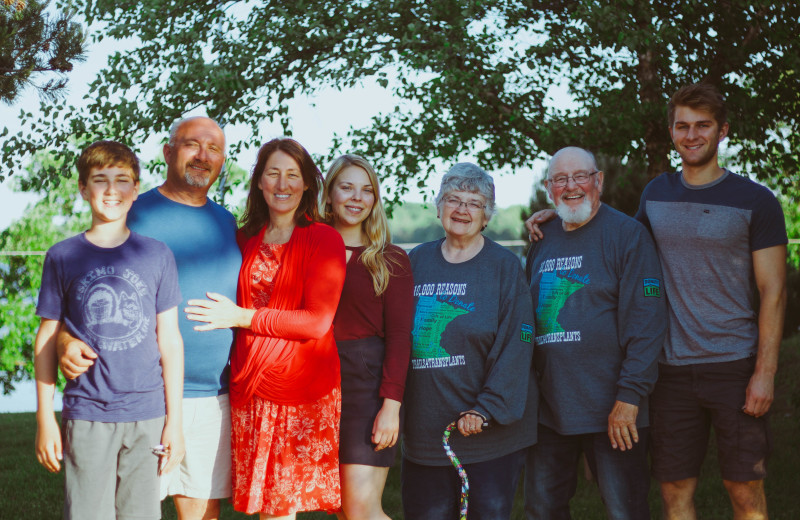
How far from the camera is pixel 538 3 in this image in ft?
19.6

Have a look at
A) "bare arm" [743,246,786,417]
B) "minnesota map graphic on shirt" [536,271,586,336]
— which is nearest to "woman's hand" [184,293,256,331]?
"minnesota map graphic on shirt" [536,271,586,336]

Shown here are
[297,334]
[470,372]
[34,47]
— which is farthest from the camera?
[34,47]

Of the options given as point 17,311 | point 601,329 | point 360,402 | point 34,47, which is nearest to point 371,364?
point 360,402

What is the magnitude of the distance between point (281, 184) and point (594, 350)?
1368 millimetres

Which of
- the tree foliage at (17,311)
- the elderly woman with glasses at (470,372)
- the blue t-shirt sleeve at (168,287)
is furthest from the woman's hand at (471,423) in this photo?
the tree foliage at (17,311)

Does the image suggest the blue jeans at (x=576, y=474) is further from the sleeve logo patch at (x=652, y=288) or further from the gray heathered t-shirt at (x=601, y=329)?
the sleeve logo patch at (x=652, y=288)

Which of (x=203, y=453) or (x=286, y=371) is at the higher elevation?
(x=286, y=371)

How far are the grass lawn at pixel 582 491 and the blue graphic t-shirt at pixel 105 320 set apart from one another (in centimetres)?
292

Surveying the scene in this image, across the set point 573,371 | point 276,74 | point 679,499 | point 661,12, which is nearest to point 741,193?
point 573,371

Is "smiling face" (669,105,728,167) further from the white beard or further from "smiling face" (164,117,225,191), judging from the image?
"smiling face" (164,117,225,191)

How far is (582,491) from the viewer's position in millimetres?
5727

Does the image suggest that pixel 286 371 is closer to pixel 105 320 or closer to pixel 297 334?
pixel 297 334

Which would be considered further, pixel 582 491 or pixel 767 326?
pixel 582 491

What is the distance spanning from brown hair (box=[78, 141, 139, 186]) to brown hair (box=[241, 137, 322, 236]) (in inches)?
19.7
